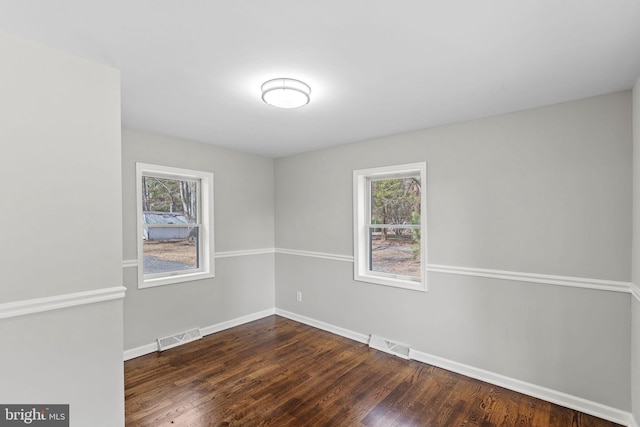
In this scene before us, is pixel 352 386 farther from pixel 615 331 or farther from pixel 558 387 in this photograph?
pixel 615 331

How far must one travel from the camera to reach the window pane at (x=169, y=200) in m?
3.33

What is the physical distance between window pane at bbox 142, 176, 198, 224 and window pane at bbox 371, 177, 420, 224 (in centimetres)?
231

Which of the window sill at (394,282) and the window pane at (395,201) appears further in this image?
the window pane at (395,201)

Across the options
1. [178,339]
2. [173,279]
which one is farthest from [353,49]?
[178,339]

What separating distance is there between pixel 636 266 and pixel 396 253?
6.34ft

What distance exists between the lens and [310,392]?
2.49m

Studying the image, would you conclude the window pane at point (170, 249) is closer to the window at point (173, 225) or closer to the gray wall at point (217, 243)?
the window at point (173, 225)

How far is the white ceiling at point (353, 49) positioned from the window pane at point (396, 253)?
4.66 ft

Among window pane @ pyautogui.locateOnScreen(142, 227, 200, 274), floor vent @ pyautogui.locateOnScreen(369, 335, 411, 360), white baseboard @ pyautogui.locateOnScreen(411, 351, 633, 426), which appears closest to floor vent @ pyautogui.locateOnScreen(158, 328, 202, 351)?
window pane @ pyautogui.locateOnScreen(142, 227, 200, 274)

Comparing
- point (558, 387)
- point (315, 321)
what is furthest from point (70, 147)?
point (558, 387)

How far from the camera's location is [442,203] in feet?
9.68

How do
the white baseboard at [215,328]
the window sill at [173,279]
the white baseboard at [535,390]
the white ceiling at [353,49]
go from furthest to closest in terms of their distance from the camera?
the window sill at [173,279], the white baseboard at [215,328], the white baseboard at [535,390], the white ceiling at [353,49]

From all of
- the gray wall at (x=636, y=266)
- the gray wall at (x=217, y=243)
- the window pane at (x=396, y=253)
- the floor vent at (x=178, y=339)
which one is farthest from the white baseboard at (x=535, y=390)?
the floor vent at (x=178, y=339)

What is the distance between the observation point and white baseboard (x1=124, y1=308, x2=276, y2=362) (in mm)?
3043
